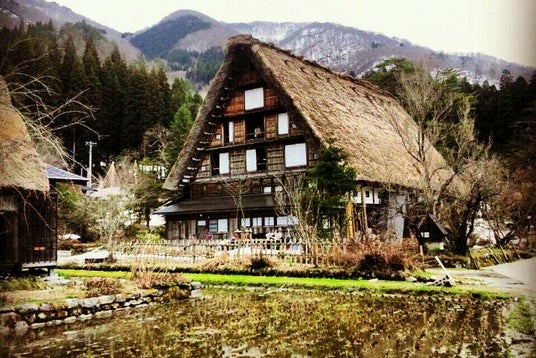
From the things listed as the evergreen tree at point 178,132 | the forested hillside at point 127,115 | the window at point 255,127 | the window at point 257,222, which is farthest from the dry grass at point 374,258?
the evergreen tree at point 178,132

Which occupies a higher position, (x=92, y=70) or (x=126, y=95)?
(x=126, y=95)

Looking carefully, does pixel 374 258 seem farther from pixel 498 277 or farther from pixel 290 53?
pixel 290 53

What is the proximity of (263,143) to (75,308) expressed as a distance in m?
11.9

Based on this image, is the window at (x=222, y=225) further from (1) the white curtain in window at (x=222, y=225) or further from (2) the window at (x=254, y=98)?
(2) the window at (x=254, y=98)

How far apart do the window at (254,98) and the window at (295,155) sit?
82.3 inches

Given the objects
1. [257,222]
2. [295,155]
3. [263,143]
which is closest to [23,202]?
[257,222]

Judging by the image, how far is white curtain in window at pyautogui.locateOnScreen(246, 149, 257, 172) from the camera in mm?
17984

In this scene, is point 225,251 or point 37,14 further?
point 225,251

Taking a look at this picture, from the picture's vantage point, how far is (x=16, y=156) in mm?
7504

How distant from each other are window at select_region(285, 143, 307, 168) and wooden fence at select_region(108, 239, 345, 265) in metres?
4.52

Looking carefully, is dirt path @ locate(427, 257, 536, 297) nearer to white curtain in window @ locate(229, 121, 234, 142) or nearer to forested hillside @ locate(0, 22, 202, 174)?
white curtain in window @ locate(229, 121, 234, 142)

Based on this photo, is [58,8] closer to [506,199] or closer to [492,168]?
[492,168]

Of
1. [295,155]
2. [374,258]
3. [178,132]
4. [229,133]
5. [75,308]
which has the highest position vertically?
[178,132]

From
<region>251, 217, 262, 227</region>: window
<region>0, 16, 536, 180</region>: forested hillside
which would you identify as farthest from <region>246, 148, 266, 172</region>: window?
<region>0, 16, 536, 180</region>: forested hillside
